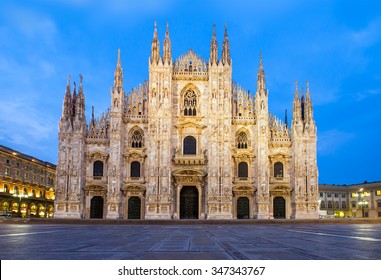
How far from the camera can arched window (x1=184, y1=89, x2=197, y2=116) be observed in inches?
1992

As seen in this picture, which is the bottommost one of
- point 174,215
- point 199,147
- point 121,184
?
point 174,215

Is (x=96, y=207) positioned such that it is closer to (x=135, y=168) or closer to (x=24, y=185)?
(x=135, y=168)

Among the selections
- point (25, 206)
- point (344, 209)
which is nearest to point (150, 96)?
point (25, 206)

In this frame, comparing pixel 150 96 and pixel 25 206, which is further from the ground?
pixel 150 96

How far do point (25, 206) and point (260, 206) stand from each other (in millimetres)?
45080

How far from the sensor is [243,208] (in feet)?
163

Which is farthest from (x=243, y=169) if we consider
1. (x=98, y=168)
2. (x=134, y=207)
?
(x=98, y=168)

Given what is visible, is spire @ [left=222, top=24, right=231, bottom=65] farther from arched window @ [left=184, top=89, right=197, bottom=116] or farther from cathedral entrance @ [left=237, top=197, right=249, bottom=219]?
cathedral entrance @ [left=237, top=197, right=249, bottom=219]

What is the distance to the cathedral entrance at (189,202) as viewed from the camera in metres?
49.1

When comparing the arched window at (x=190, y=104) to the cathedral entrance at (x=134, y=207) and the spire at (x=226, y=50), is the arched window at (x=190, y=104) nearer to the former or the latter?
the spire at (x=226, y=50)

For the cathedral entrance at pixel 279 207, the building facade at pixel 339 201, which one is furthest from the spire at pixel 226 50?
the building facade at pixel 339 201

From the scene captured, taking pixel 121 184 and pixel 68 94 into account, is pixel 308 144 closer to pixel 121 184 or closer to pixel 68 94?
pixel 121 184

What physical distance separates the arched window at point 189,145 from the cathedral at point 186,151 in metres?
0.12

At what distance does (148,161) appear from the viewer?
48094mm
